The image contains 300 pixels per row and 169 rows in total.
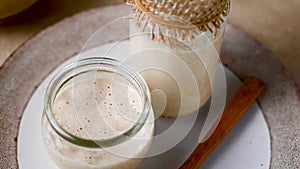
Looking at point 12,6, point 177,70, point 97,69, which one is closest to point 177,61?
point 177,70

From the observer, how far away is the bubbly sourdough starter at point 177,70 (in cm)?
89

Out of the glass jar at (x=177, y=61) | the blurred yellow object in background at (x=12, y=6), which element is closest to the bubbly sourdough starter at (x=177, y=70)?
the glass jar at (x=177, y=61)

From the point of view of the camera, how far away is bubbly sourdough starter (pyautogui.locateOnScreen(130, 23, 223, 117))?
2.91ft

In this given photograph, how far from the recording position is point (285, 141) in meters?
0.94

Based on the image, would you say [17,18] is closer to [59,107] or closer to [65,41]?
[65,41]

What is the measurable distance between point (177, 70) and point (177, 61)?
0.8 inches

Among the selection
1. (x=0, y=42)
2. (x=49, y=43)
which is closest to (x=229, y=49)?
(x=49, y=43)

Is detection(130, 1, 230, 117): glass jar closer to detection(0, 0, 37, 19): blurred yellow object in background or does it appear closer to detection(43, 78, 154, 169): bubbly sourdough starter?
detection(43, 78, 154, 169): bubbly sourdough starter

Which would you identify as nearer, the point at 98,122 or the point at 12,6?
the point at 98,122

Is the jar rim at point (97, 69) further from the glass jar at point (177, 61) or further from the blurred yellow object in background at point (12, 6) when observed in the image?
→ the blurred yellow object in background at point (12, 6)


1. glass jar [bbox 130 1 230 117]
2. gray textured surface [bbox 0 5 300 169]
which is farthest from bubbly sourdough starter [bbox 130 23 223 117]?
gray textured surface [bbox 0 5 300 169]

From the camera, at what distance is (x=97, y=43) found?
1.06 meters

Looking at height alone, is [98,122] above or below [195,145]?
above

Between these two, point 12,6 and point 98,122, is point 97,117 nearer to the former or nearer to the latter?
point 98,122
